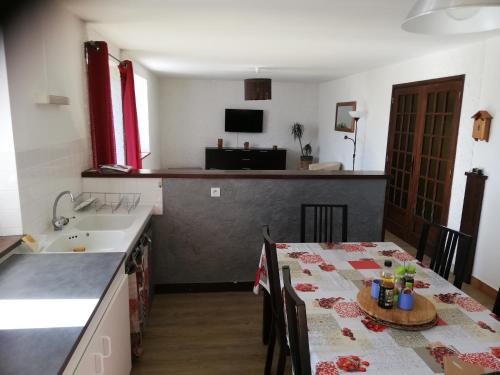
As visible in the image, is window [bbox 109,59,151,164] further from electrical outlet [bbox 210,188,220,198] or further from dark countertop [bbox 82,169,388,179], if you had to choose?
electrical outlet [bbox 210,188,220,198]

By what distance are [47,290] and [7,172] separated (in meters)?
0.73

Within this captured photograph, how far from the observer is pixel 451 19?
145 centimetres

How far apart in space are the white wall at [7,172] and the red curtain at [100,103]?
1215mm

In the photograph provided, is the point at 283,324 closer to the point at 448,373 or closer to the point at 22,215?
the point at 448,373

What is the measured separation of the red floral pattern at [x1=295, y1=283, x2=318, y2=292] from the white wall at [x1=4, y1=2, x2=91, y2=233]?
149 centimetres

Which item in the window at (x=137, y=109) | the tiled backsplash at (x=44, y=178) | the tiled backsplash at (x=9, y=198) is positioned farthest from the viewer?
the window at (x=137, y=109)

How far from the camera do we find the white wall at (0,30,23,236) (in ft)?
6.03

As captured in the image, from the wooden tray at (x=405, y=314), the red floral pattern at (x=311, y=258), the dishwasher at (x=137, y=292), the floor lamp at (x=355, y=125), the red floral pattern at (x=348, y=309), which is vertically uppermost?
the floor lamp at (x=355, y=125)

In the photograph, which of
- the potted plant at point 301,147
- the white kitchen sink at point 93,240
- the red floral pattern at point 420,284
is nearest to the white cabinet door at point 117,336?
the white kitchen sink at point 93,240

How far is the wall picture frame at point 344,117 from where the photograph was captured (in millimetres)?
6609

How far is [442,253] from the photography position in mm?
2229

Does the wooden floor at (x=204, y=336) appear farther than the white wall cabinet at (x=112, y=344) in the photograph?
Yes

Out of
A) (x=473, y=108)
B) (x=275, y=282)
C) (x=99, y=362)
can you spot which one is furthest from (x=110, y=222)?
(x=473, y=108)

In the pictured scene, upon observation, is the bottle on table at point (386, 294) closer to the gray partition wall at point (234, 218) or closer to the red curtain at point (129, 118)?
the gray partition wall at point (234, 218)
